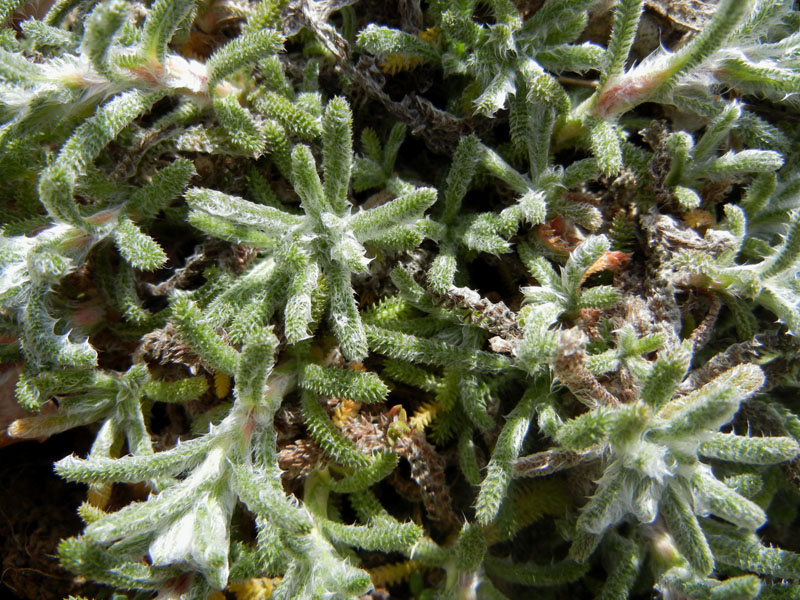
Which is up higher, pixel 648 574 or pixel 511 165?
pixel 511 165

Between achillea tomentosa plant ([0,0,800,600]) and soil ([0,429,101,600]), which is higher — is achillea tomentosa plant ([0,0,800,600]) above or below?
above

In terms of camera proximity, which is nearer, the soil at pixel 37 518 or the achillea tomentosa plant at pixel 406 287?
the achillea tomentosa plant at pixel 406 287

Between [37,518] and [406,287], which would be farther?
[37,518]

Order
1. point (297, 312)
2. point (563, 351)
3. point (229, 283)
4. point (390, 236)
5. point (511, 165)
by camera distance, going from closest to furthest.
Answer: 1. point (563, 351)
2. point (297, 312)
3. point (390, 236)
4. point (229, 283)
5. point (511, 165)

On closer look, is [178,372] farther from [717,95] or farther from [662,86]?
[717,95]

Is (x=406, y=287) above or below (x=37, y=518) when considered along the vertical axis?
above

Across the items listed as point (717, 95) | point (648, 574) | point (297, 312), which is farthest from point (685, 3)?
point (648, 574)

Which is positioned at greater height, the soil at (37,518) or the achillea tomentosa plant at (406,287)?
the achillea tomentosa plant at (406,287)

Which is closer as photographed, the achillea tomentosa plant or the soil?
the achillea tomentosa plant
